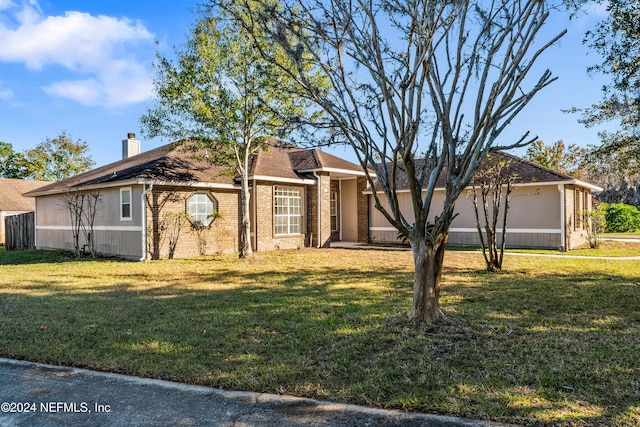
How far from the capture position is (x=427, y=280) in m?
5.38

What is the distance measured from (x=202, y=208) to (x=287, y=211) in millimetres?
3747

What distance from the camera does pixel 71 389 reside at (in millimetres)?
3818

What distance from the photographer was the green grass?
3.55 meters

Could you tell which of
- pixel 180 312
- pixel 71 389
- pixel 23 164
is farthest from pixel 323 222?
pixel 23 164

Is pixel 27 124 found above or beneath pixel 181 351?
above

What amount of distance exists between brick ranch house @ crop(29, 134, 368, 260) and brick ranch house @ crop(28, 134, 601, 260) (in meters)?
0.04

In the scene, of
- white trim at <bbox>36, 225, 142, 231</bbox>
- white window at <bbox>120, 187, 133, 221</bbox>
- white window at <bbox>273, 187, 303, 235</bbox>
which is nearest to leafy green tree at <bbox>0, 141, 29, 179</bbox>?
white trim at <bbox>36, 225, 142, 231</bbox>

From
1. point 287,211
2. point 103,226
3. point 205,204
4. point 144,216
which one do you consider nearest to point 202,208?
point 205,204

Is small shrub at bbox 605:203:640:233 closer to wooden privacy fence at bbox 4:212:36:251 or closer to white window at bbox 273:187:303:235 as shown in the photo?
white window at bbox 273:187:303:235

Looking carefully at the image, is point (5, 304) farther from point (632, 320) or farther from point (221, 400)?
point (632, 320)

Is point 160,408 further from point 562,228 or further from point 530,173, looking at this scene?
point 530,173

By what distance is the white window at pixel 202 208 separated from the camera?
15719mm

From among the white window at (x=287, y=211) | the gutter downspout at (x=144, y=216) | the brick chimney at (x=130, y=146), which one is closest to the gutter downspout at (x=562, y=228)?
the white window at (x=287, y=211)

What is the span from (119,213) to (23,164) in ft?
104
